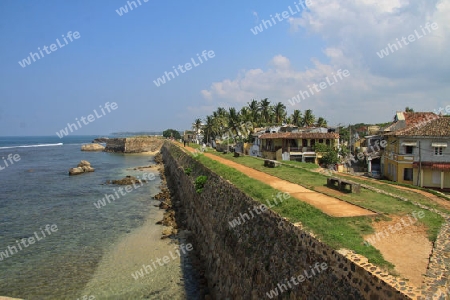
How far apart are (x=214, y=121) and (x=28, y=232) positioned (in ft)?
165

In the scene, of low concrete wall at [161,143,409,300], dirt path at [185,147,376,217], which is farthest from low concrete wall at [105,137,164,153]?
dirt path at [185,147,376,217]

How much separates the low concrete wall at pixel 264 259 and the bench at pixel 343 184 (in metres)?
4.74

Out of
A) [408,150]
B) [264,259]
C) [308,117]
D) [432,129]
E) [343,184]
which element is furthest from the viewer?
[308,117]

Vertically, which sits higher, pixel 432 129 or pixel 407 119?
pixel 407 119

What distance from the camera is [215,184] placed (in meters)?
19.7

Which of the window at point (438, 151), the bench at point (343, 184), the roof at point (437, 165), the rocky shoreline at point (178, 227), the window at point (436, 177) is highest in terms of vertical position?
the bench at point (343, 184)

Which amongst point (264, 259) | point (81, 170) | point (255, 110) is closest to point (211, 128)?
point (255, 110)

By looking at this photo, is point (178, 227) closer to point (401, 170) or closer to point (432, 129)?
point (401, 170)

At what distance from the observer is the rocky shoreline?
1499cm

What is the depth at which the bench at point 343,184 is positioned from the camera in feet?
47.9

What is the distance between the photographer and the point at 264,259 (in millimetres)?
10617

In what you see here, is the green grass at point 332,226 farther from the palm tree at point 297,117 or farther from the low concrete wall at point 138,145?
the low concrete wall at point 138,145

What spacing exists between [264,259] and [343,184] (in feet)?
22.4

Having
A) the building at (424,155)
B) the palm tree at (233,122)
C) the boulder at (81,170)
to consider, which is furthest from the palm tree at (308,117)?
the boulder at (81,170)
